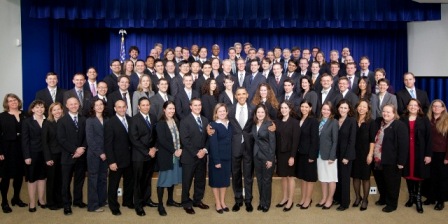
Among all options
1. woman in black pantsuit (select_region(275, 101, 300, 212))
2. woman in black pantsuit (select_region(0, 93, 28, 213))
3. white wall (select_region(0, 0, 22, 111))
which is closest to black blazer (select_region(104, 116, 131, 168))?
woman in black pantsuit (select_region(0, 93, 28, 213))

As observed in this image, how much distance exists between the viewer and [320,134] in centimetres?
654

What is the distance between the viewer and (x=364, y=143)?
6539 mm

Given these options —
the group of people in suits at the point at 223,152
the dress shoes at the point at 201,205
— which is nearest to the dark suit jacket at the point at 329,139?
the group of people in suits at the point at 223,152

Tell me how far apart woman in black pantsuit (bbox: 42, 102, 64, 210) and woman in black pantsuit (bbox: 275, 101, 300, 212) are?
290 cm

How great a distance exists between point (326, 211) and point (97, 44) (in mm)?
9614

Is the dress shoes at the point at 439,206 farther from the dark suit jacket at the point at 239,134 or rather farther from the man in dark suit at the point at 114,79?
the man in dark suit at the point at 114,79

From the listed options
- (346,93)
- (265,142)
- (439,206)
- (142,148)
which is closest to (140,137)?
(142,148)

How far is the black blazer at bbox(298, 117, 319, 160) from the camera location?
6.46m

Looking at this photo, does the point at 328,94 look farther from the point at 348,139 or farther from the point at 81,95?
the point at 81,95

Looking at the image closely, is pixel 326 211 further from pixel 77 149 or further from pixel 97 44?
pixel 97 44

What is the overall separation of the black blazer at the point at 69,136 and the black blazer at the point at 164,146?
1012 millimetres

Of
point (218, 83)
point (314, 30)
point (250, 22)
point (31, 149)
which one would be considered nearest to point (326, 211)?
point (218, 83)

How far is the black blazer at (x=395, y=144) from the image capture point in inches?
252

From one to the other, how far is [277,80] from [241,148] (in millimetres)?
1941
